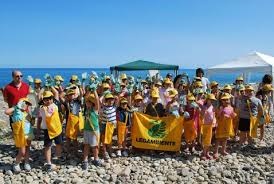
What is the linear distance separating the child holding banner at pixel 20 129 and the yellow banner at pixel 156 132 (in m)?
2.62

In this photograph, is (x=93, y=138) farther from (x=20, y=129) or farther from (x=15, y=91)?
(x=15, y=91)

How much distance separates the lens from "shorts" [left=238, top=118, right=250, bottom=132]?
10.4 m

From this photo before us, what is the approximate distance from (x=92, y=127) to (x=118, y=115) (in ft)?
3.27

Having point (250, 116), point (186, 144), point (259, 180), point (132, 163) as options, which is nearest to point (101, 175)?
point (132, 163)

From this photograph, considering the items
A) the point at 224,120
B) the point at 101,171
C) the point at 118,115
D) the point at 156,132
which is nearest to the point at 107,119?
the point at 118,115

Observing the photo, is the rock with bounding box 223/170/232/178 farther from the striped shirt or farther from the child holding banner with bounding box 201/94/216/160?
the striped shirt

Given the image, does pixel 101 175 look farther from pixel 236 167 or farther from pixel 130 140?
pixel 236 167

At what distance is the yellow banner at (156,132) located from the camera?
9.97m

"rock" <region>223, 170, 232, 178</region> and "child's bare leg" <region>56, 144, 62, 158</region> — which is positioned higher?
"child's bare leg" <region>56, 144, 62, 158</region>

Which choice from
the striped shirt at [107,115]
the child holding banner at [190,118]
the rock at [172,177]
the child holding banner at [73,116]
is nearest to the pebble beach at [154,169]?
the rock at [172,177]

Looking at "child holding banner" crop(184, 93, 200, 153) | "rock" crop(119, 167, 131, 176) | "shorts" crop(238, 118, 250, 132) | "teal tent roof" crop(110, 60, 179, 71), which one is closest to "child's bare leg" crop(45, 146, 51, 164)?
"rock" crop(119, 167, 131, 176)

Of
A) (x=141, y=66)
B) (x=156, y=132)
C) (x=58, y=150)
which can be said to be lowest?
(x=58, y=150)

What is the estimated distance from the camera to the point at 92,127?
29.2 feet

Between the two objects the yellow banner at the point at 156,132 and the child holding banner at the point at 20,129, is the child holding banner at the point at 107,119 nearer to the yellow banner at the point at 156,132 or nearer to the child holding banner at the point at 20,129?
the yellow banner at the point at 156,132
